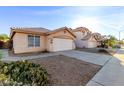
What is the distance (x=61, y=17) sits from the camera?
14.5 meters

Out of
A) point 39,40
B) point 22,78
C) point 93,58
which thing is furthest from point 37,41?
point 22,78

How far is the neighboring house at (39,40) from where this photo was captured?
1445 centimetres

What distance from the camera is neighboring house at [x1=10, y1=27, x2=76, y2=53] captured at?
14453 mm

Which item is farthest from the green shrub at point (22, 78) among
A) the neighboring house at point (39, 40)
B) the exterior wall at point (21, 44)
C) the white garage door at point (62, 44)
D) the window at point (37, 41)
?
the white garage door at point (62, 44)

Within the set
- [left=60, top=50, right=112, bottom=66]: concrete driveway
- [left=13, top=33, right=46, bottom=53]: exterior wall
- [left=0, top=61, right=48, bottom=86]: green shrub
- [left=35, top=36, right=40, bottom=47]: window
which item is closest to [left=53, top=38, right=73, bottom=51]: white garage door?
[left=35, top=36, right=40, bottom=47]: window

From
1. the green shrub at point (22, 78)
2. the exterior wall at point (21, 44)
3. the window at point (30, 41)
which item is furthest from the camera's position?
the window at point (30, 41)

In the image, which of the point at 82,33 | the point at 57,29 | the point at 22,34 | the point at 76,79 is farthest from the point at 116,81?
the point at 82,33

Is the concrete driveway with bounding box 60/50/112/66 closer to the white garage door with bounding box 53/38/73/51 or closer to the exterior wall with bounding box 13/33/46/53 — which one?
the white garage door with bounding box 53/38/73/51

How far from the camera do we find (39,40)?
53.4ft

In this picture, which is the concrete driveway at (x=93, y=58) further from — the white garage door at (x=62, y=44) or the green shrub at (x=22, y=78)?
the green shrub at (x=22, y=78)

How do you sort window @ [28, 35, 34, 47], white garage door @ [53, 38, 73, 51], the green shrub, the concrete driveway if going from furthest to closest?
white garage door @ [53, 38, 73, 51] → window @ [28, 35, 34, 47] → the concrete driveway → the green shrub

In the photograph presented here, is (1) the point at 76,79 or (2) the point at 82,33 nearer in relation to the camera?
(1) the point at 76,79

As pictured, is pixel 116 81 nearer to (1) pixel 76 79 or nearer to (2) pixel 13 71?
(1) pixel 76 79

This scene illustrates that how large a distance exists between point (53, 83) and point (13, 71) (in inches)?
68.7
